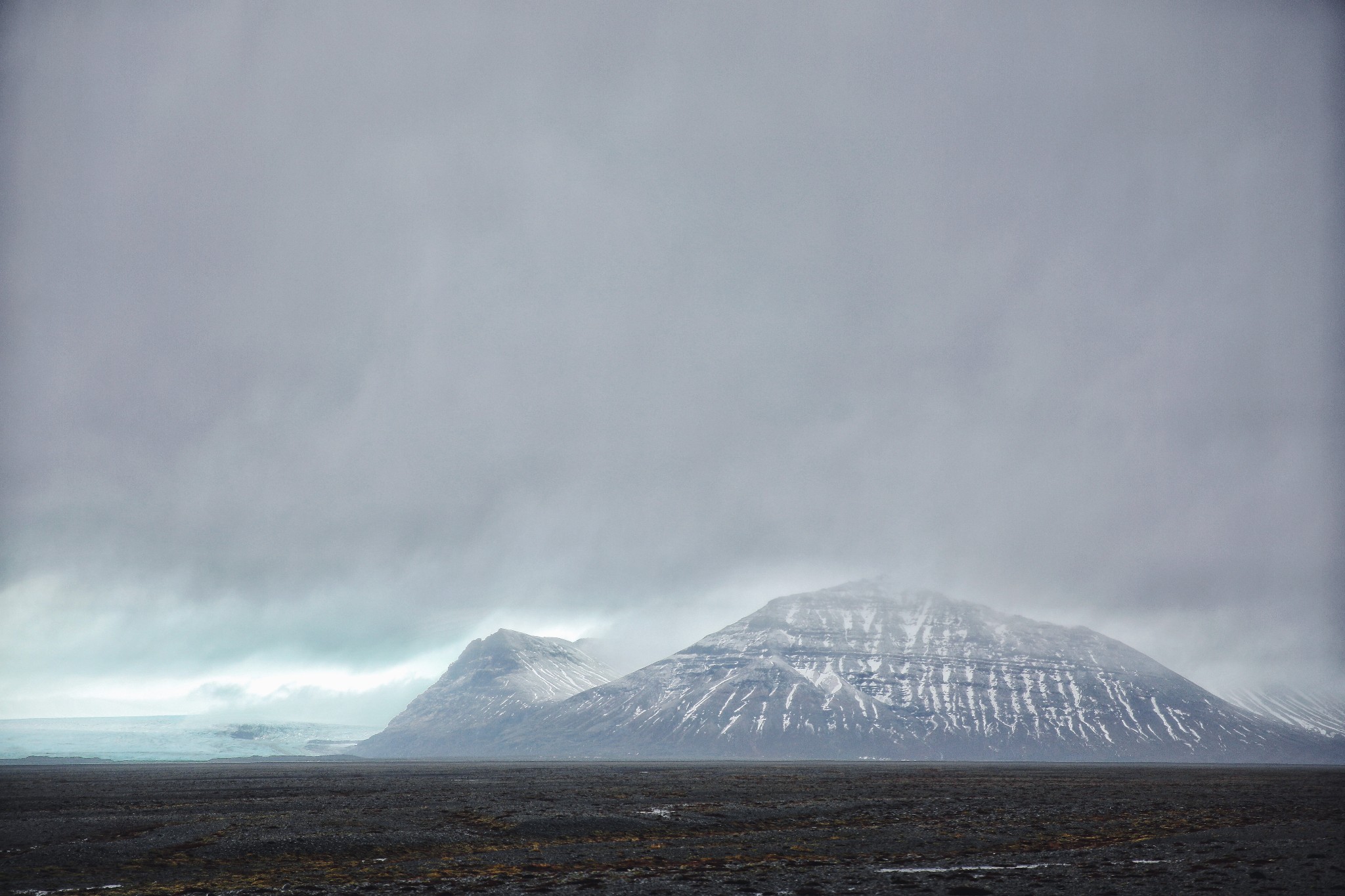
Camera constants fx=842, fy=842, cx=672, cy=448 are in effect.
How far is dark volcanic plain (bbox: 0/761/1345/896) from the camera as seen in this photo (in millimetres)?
41469

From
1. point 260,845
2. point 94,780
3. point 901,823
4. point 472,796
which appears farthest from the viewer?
point 94,780

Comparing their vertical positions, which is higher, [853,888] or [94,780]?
[853,888]

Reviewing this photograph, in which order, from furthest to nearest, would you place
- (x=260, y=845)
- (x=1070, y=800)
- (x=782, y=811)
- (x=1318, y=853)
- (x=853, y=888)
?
1. (x=1070, y=800)
2. (x=782, y=811)
3. (x=260, y=845)
4. (x=1318, y=853)
5. (x=853, y=888)

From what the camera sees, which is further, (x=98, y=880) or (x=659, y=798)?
(x=659, y=798)

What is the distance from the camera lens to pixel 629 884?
41156mm

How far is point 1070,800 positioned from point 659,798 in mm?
49154

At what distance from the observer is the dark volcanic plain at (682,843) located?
41469mm

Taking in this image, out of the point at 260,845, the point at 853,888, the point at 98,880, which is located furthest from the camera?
the point at 260,845

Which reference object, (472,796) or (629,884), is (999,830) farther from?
(472,796)

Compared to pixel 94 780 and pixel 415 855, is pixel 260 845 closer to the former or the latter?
pixel 415 855

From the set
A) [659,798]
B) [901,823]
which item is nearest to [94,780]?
[659,798]

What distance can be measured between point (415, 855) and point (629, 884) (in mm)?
18265

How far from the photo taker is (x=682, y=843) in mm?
57000

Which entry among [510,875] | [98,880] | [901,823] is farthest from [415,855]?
[901,823]
